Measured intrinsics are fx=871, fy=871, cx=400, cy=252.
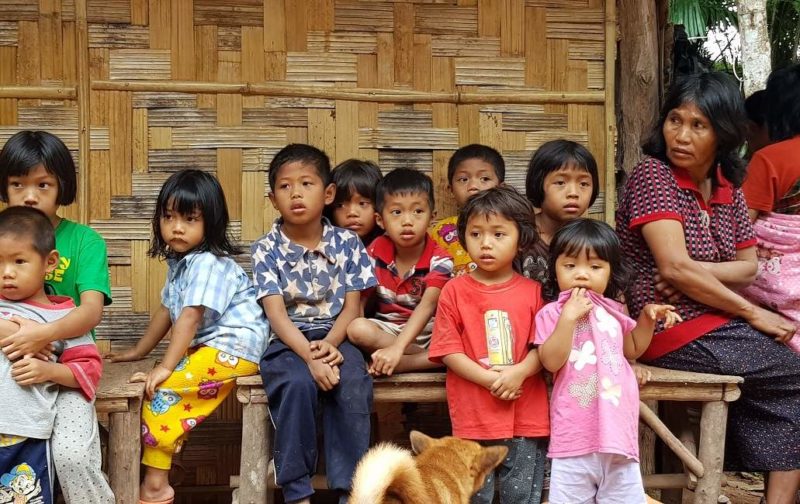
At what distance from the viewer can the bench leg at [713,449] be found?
155 inches

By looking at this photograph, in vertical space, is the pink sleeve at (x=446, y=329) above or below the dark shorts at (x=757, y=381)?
above

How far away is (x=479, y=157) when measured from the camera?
4.55 m

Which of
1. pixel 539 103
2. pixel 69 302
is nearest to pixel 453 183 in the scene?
pixel 539 103

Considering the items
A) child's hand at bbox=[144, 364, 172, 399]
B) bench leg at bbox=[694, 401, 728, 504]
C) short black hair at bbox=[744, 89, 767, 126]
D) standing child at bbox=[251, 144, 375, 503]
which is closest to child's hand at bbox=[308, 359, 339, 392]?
standing child at bbox=[251, 144, 375, 503]

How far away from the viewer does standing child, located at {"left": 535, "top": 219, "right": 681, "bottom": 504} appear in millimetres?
3422

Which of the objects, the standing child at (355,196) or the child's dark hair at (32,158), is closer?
the child's dark hair at (32,158)

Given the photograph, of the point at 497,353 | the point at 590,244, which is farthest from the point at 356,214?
the point at 590,244

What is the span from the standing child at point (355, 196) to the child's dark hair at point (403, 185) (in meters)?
0.17

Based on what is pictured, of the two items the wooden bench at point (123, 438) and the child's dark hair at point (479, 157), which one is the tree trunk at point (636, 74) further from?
the wooden bench at point (123, 438)

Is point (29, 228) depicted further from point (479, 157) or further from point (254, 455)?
point (479, 157)

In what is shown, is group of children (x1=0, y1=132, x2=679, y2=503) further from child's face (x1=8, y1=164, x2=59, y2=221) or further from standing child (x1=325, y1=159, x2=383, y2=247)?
standing child (x1=325, y1=159, x2=383, y2=247)

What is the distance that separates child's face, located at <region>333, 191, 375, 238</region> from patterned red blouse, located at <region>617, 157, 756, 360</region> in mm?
1260

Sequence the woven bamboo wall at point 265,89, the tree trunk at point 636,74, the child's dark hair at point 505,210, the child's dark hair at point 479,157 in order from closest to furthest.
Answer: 1. the child's dark hair at point 505,210
2. the child's dark hair at point 479,157
3. the woven bamboo wall at point 265,89
4. the tree trunk at point 636,74

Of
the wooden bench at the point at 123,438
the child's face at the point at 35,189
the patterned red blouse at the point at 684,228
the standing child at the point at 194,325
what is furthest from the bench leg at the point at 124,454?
the patterned red blouse at the point at 684,228
